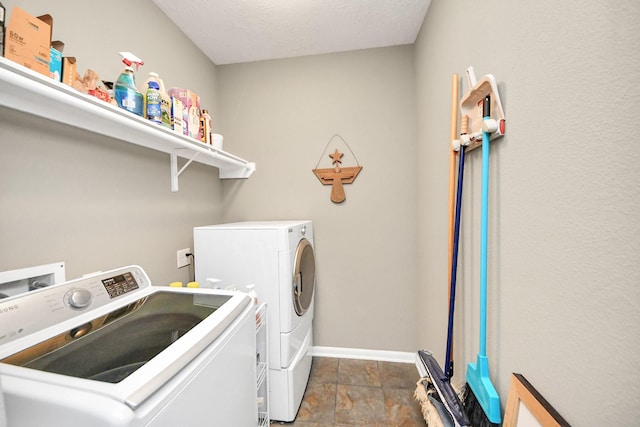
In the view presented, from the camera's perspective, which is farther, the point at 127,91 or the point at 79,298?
the point at 127,91

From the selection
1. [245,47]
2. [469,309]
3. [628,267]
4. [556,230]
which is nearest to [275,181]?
[245,47]

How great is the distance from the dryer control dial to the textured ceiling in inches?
73.5

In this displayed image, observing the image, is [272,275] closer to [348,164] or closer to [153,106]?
[153,106]

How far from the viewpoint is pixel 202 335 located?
0.68 meters

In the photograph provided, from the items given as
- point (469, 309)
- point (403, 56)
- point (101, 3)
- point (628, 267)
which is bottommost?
point (469, 309)

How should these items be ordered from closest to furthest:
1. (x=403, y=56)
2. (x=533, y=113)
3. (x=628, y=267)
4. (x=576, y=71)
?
(x=628, y=267) → (x=576, y=71) → (x=533, y=113) → (x=403, y=56)

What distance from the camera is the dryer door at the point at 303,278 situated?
160 centimetres

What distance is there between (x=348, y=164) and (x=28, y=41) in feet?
6.12

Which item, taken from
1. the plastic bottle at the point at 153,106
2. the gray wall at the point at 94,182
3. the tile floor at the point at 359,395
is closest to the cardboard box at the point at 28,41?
the gray wall at the point at 94,182

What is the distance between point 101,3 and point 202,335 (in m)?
1.75

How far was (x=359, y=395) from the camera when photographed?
176 cm

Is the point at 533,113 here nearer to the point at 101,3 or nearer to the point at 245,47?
the point at 101,3

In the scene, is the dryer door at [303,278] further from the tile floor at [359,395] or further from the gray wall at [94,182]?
the gray wall at [94,182]

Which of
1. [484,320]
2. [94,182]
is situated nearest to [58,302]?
[94,182]
